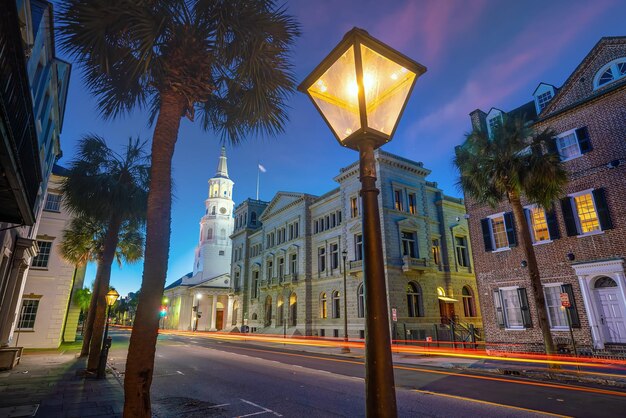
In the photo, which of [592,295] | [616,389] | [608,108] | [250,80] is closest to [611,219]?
[592,295]

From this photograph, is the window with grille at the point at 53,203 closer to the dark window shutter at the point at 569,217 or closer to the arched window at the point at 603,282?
the dark window shutter at the point at 569,217

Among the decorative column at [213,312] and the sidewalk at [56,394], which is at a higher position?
the decorative column at [213,312]

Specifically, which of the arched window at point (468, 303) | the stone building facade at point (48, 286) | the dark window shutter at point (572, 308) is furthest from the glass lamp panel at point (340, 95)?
the arched window at point (468, 303)

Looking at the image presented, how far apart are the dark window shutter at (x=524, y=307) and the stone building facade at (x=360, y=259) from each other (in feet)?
28.9

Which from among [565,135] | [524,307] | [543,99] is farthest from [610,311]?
[543,99]

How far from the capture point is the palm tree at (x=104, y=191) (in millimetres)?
14531

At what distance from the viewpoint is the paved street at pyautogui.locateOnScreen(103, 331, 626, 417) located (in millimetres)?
7969

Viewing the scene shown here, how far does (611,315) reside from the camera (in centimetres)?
1653

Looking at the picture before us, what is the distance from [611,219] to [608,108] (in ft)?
18.7

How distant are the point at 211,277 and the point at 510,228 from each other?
6553 cm

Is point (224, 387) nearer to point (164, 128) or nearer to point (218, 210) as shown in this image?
point (164, 128)

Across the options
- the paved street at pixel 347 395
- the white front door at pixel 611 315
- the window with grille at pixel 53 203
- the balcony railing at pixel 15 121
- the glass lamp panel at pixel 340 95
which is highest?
the window with grille at pixel 53 203

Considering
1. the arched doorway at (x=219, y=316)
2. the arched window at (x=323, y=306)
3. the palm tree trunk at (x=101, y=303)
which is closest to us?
the palm tree trunk at (x=101, y=303)

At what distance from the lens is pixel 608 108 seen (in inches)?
698
